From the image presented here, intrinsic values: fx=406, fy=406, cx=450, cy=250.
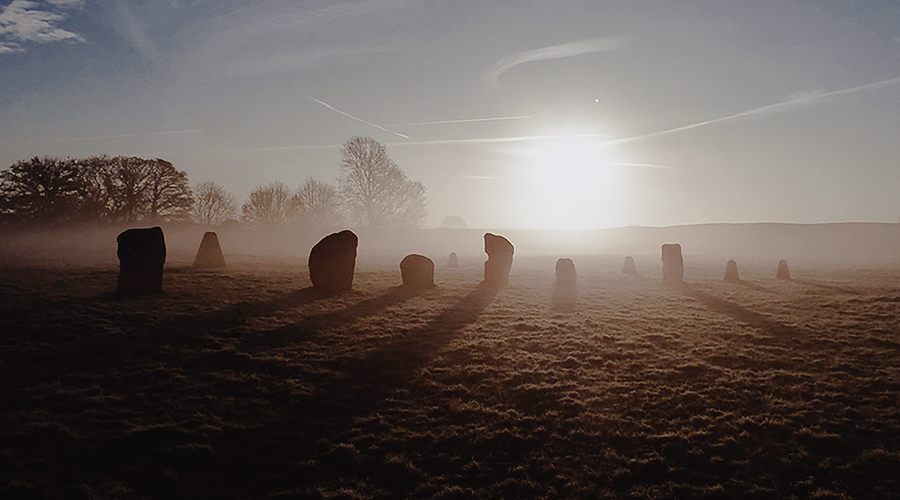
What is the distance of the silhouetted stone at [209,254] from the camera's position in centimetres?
2112

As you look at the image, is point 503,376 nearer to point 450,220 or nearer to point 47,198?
point 47,198

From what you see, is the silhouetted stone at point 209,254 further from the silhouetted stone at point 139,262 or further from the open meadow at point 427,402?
the silhouetted stone at point 139,262

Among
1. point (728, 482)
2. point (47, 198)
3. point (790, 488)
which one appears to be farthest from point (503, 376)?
point (47, 198)

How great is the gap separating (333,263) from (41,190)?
34.2m

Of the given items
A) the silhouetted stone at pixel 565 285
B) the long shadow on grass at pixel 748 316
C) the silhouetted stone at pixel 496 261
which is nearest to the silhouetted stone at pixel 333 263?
the silhouetted stone at pixel 496 261

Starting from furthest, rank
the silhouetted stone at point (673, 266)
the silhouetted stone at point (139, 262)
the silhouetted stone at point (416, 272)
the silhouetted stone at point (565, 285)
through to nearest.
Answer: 1. the silhouetted stone at point (673, 266)
2. the silhouetted stone at point (416, 272)
3. the silhouetted stone at point (565, 285)
4. the silhouetted stone at point (139, 262)

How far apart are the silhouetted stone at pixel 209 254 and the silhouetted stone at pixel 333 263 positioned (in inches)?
305

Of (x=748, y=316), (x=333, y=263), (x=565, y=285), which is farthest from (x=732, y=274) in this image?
(x=333, y=263)

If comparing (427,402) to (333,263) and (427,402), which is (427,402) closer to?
(427,402)

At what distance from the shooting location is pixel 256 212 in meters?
50.6

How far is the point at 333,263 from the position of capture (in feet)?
54.9

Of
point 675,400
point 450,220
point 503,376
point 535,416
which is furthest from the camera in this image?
point 450,220

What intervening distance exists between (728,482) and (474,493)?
336cm

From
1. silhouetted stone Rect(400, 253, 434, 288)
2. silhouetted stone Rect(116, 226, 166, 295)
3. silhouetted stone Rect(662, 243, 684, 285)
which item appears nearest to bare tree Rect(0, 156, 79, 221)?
silhouetted stone Rect(116, 226, 166, 295)
